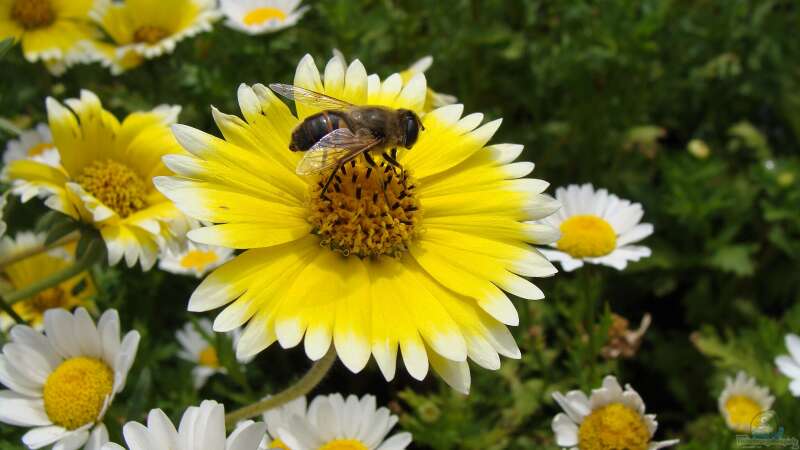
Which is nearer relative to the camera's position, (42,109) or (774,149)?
(42,109)

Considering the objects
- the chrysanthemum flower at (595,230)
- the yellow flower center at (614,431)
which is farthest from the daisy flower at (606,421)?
the chrysanthemum flower at (595,230)

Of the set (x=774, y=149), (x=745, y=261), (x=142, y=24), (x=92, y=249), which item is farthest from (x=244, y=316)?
(x=774, y=149)

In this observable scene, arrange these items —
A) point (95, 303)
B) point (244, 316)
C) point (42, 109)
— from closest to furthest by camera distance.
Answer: point (244, 316) < point (95, 303) < point (42, 109)

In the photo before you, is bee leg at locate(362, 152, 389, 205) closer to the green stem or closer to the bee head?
the bee head

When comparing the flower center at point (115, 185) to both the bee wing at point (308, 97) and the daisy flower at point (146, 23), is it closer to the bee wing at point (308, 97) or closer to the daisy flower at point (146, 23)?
the bee wing at point (308, 97)

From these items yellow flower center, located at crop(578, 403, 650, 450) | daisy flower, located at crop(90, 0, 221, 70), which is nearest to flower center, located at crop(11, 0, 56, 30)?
daisy flower, located at crop(90, 0, 221, 70)

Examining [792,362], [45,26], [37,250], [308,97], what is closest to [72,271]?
[37,250]

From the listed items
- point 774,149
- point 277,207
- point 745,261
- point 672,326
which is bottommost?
point 277,207

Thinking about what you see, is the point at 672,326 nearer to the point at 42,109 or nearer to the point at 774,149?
the point at 774,149
